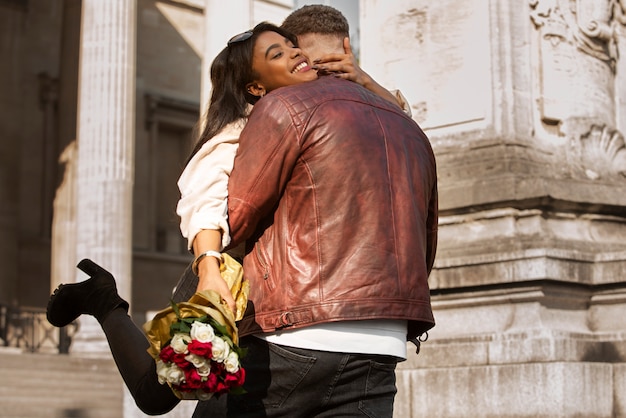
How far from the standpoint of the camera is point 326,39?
147 inches

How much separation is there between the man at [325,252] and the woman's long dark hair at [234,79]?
0.17 meters

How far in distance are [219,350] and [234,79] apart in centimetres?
94

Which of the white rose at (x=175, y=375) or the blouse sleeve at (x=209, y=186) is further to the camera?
the blouse sleeve at (x=209, y=186)

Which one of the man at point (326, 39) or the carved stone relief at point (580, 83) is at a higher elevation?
the carved stone relief at point (580, 83)

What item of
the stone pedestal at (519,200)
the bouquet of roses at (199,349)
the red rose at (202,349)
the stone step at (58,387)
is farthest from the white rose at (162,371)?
the stone step at (58,387)

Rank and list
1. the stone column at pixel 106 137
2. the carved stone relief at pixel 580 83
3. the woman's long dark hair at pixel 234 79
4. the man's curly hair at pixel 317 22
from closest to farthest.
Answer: the woman's long dark hair at pixel 234 79 < the man's curly hair at pixel 317 22 < the carved stone relief at pixel 580 83 < the stone column at pixel 106 137

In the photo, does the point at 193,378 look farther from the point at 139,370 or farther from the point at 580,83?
the point at 580,83

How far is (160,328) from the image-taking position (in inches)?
113

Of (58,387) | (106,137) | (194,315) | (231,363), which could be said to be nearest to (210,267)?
(194,315)

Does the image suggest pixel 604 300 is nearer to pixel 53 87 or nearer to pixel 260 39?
pixel 260 39

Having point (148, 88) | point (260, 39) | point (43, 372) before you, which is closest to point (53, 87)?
point (148, 88)

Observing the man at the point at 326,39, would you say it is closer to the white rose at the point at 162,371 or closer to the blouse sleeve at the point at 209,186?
the blouse sleeve at the point at 209,186

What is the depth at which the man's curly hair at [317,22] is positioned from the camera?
3740mm

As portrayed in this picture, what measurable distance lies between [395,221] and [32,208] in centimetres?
3200
